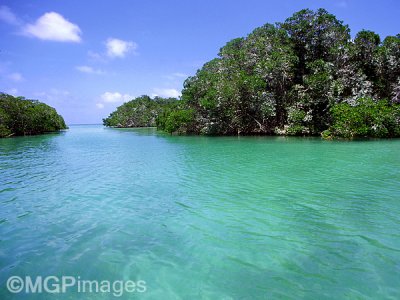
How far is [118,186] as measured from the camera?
10539 mm

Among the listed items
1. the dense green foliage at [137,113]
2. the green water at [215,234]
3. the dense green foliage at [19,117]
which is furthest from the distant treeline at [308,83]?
the dense green foliage at [137,113]

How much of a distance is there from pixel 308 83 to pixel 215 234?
95.6 ft

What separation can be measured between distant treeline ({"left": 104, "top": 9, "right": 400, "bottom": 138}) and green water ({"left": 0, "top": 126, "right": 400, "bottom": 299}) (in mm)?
19491

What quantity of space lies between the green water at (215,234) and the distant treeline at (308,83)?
767 inches

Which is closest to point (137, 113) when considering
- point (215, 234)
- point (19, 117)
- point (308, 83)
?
point (19, 117)

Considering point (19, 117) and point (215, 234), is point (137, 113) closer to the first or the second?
point (19, 117)

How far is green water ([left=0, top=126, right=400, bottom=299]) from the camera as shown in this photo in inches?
162

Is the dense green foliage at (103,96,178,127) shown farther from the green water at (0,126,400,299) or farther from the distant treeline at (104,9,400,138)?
the green water at (0,126,400,299)

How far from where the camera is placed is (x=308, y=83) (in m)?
30.8

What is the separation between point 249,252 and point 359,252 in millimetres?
1932

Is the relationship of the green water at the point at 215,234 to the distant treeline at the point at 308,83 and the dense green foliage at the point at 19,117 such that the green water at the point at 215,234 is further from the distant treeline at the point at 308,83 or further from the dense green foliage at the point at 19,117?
the dense green foliage at the point at 19,117

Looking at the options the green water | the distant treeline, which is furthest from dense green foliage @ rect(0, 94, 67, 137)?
the green water

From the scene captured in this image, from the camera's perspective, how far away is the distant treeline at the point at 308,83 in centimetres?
2764

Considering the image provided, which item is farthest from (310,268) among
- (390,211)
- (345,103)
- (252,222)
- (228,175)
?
(345,103)
